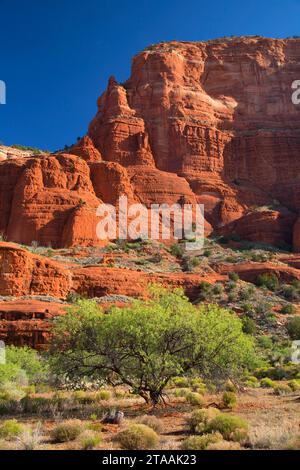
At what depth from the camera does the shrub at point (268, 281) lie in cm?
5303

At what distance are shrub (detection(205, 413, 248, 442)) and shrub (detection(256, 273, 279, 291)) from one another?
138 ft

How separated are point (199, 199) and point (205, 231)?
21.1 ft

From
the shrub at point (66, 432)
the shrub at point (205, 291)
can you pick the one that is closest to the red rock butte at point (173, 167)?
the shrub at point (205, 291)

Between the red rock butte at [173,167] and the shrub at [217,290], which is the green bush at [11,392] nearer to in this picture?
the red rock butte at [173,167]

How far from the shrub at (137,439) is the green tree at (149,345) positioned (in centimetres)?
508

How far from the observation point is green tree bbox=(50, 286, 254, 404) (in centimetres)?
1648

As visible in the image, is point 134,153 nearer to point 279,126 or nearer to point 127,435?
point 279,126

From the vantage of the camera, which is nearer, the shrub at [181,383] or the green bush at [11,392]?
the green bush at [11,392]

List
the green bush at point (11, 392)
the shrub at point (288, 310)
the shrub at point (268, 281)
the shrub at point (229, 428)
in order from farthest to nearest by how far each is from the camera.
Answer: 1. the shrub at point (268, 281)
2. the shrub at point (288, 310)
3. the green bush at point (11, 392)
4. the shrub at point (229, 428)

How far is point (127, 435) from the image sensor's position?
10.9 meters

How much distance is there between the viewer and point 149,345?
16.5m

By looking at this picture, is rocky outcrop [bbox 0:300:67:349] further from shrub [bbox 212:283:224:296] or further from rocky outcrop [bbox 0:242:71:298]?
shrub [bbox 212:283:224:296]

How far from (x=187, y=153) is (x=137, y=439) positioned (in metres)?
72.4
